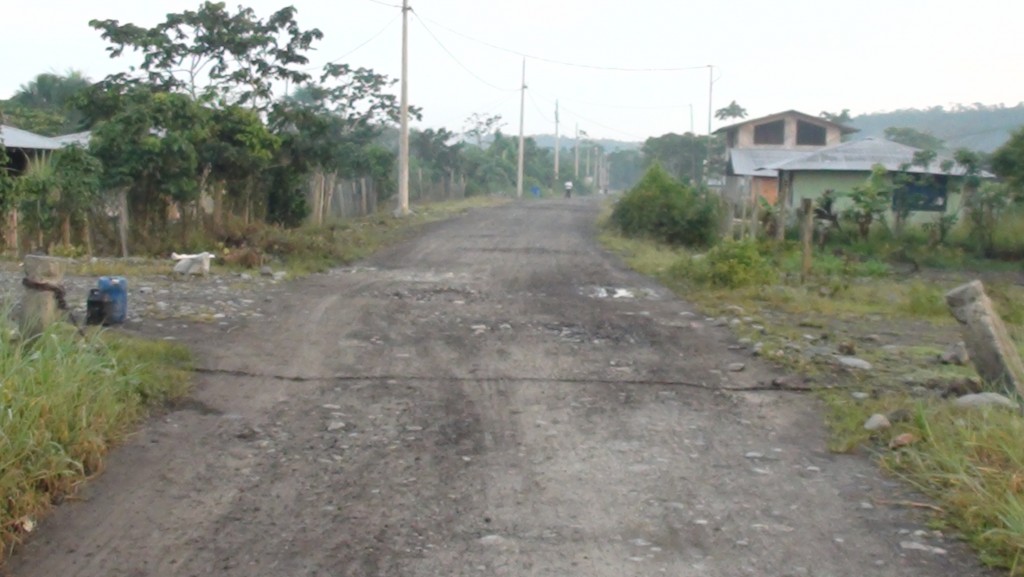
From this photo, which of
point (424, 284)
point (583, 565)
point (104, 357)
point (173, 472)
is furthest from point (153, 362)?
point (424, 284)

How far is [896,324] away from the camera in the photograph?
1208cm

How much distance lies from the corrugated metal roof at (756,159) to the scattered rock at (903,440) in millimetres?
29885

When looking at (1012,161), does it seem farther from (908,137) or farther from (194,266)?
(908,137)

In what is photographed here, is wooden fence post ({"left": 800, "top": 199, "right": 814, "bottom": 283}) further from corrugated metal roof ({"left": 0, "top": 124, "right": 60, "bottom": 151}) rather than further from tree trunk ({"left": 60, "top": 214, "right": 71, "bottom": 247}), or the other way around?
corrugated metal roof ({"left": 0, "top": 124, "right": 60, "bottom": 151})

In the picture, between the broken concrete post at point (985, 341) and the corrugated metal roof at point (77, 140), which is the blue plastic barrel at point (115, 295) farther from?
the corrugated metal roof at point (77, 140)

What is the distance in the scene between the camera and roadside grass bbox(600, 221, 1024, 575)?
5.18m

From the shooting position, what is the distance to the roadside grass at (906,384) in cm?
518

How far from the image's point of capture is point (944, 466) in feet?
19.1

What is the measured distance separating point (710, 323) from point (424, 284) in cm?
461

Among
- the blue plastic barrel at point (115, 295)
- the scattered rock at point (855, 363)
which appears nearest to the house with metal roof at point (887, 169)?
the scattered rock at point (855, 363)

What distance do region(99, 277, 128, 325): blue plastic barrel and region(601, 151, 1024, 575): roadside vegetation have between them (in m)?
5.76

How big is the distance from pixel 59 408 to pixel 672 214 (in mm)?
19222

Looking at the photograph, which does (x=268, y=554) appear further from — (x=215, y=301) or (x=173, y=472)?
(x=215, y=301)

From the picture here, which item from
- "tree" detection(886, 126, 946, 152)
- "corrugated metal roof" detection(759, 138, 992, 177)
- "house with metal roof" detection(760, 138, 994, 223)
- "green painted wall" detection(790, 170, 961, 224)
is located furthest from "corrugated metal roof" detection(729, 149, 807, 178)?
"tree" detection(886, 126, 946, 152)
